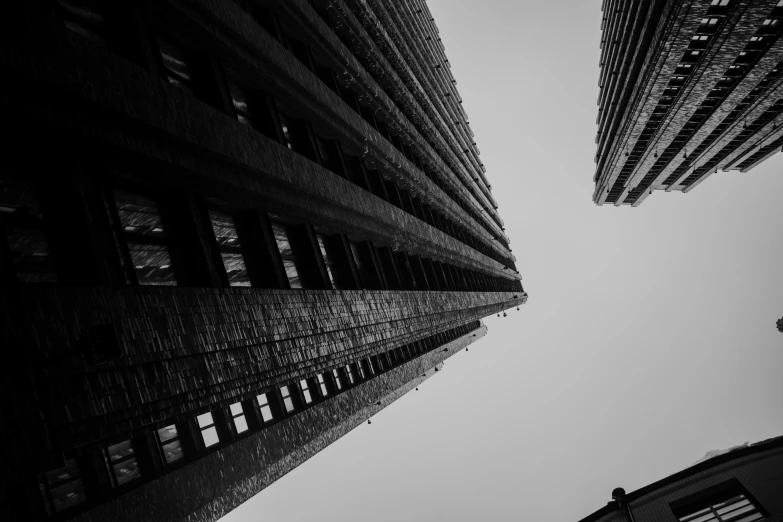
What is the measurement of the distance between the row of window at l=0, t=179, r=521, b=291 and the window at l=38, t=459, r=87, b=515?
3472 millimetres

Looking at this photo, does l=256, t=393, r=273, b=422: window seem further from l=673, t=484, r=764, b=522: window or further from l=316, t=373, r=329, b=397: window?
l=673, t=484, r=764, b=522: window

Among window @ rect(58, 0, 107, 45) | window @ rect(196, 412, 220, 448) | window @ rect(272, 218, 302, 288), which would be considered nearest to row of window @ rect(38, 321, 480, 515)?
window @ rect(196, 412, 220, 448)

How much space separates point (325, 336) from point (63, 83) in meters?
11.0

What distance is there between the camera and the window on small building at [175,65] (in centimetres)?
1533

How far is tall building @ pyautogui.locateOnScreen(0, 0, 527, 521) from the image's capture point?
8508 millimetres

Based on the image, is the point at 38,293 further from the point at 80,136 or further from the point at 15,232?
the point at 80,136

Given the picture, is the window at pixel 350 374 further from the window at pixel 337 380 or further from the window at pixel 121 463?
the window at pixel 121 463

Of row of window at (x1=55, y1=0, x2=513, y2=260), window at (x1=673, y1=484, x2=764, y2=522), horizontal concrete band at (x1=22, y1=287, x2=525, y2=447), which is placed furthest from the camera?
window at (x1=673, y1=484, x2=764, y2=522)

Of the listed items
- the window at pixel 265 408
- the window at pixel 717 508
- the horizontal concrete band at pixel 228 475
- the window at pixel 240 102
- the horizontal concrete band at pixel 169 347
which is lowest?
the window at pixel 717 508

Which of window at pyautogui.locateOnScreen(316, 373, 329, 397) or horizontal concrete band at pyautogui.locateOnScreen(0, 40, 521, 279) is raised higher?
horizontal concrete band at pyautogui.locateOnScreen(0, 40, 521, 279)

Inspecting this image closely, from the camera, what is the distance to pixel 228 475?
1498cm

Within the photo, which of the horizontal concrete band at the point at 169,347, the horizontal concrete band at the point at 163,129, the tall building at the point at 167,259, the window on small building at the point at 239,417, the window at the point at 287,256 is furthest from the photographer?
the window at the point at 287,256

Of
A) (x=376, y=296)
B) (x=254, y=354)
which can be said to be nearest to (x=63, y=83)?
(x=254, y=354)

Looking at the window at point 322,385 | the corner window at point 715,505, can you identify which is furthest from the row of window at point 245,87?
the corner window at point 715,505
